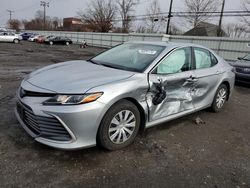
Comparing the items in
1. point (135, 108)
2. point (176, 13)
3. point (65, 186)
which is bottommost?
point (65, 186)

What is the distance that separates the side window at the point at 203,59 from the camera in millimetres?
Result: 4170

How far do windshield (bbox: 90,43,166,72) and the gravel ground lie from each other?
1.10 metres

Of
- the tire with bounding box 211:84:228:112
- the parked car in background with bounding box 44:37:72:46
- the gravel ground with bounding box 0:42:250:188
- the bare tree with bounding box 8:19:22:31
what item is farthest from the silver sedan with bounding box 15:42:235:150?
the bare tree with bounding box 8:19:22:31

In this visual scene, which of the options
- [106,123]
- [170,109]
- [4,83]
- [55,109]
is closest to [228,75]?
[170,109]

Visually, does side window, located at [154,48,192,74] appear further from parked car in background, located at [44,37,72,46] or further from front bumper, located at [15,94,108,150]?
parked car in background, located at [44,37,72,46]

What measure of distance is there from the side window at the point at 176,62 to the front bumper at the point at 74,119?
122 cm

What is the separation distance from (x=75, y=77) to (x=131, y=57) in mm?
1164

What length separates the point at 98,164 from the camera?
2.76 m

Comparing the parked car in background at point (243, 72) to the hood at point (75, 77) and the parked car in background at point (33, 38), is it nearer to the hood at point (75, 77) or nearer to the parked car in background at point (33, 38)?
the hood at point (75, 77)

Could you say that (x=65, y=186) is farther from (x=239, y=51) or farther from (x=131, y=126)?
(x=239, y=51)

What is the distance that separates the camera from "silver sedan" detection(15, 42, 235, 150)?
262 centimetres

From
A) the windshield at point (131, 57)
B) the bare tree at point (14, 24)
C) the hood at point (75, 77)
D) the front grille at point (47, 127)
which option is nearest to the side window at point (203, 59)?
the windshield at point (131, 57)

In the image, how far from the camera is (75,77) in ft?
9.82

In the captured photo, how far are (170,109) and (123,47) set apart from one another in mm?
1528
